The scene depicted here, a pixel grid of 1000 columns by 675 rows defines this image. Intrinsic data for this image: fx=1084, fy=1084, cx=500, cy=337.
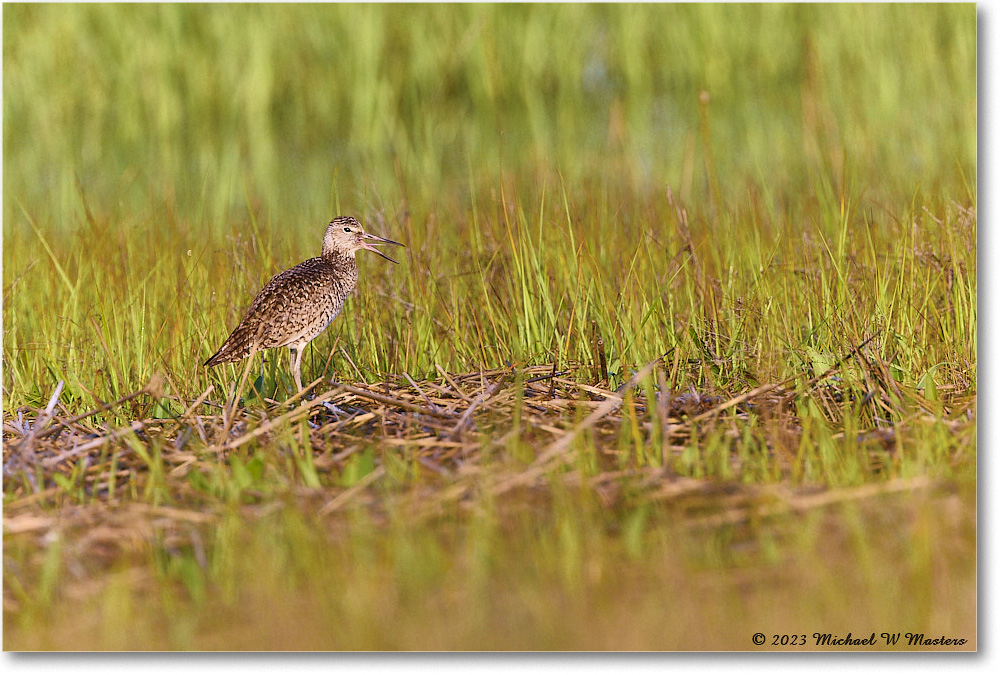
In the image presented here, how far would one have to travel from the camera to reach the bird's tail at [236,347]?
521 cm

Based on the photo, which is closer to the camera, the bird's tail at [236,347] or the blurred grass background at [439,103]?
the bird's tail at [236,347]

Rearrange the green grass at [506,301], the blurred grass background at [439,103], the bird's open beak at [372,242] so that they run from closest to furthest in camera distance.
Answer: the green grass at [506,301], the bird's open beak at [372,242], the blurred grass background at [439,103]

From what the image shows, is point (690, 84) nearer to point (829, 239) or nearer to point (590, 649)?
point (829, 239)

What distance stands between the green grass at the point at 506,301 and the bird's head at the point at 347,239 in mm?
234

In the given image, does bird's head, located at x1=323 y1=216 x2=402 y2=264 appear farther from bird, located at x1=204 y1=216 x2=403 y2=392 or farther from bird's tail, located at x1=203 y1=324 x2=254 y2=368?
bird's tail, located at x1=203 y1=324 x2=254 y2=368

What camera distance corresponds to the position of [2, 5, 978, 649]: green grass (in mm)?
3822

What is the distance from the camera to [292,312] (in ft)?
17.2

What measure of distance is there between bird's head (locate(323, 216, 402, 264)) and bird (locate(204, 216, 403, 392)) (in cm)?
9

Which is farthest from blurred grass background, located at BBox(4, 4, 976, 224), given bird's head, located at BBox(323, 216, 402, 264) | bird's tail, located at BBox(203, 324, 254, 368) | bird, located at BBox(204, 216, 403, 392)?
bird's tail, located at BBox(203, 324, 254, 368)

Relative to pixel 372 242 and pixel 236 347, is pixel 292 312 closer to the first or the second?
pixel 236 347

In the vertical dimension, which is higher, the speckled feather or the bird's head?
the bird's head

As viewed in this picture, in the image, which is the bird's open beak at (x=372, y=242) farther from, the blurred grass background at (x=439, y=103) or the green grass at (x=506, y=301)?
the blurred grass background at (x=439, y=103)

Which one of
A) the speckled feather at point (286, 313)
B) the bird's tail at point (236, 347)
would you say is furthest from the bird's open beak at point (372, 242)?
the bird's tail at point (236, 347)

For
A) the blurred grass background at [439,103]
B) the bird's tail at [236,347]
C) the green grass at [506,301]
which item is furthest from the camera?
the blurred grass background at [439,103]
